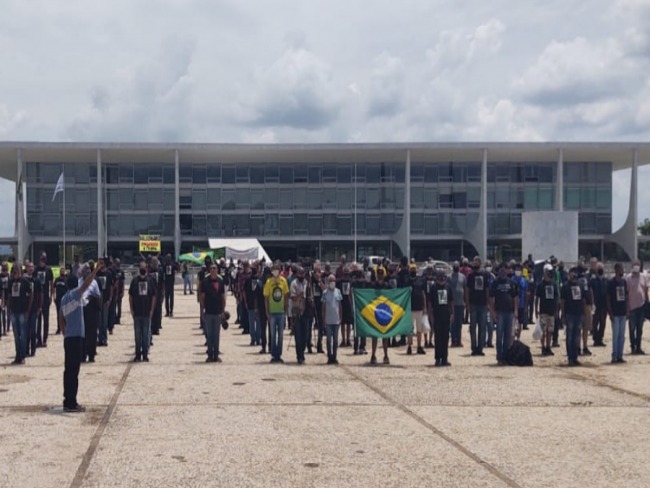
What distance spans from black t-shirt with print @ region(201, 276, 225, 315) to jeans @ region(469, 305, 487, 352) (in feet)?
17.0

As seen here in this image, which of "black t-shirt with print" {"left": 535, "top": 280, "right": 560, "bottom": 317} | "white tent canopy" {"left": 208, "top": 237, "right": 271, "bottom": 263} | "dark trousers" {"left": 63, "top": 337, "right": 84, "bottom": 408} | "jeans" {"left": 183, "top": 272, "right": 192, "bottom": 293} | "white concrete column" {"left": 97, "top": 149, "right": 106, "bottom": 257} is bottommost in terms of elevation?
"jeans" {"left": 183, "top": 272, "right": 192, "bottom": 293}

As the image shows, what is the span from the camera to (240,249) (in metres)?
53.5

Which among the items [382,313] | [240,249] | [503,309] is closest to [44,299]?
[382,313]

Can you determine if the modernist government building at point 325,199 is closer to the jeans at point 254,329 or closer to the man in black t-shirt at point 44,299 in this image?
the jeans at point 254,329

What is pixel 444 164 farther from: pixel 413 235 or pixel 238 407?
pixel 238 407

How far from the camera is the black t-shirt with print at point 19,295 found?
631 inches

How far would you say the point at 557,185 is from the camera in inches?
2852

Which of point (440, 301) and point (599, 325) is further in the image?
point (599, 325)

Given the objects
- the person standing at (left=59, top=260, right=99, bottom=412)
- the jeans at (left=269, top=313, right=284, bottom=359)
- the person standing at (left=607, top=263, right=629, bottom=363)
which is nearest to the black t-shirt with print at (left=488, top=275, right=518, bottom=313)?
the person standing at (left=607, top=263, right=629, bottom=363)

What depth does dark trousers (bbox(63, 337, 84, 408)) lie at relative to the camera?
1128cm

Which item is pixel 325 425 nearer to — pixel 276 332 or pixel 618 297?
pixel 276 332

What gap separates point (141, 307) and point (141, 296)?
0.21 m

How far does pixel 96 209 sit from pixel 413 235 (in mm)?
26387

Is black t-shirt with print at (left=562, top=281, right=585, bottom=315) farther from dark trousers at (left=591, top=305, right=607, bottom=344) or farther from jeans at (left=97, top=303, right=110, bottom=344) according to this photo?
jeans at (left=97, top=303, right=110, bottom=344)
